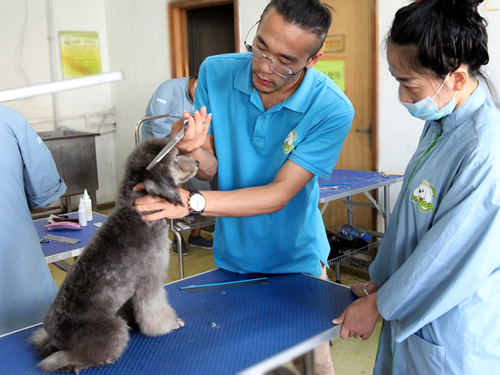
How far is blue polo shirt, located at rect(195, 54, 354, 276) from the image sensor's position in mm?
1717

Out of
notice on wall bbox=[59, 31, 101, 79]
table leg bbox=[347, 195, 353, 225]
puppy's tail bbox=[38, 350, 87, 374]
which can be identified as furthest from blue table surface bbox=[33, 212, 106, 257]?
notice on wall bbox=[59, 31, 101, 79]

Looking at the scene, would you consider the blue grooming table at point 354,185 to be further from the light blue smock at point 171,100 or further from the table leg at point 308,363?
the table leg at point 308,363

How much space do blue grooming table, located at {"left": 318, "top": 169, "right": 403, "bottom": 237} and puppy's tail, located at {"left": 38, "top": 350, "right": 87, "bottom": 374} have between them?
2234 mm

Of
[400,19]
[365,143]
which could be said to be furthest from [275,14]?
[365,143]

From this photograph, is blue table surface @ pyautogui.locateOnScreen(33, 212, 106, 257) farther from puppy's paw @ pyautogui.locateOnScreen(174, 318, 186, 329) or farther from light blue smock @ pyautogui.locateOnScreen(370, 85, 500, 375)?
light blue smock @ pyautogui.locateOnScreen(370, 85, 500, 375)

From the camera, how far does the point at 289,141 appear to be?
172cm

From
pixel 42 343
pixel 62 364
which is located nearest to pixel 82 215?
pixel 42 343

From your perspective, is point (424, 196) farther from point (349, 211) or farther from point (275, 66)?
point (349, 211)

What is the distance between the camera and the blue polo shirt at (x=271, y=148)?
172 cm

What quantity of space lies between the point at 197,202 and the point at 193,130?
0.78 feet

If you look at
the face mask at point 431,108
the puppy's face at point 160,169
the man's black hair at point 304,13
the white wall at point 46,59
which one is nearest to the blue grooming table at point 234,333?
the puppy's face at point 160,169

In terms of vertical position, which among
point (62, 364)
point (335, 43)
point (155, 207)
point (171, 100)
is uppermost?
point (335, 43)

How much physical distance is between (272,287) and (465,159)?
87cm

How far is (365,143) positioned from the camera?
4293 millimetres
